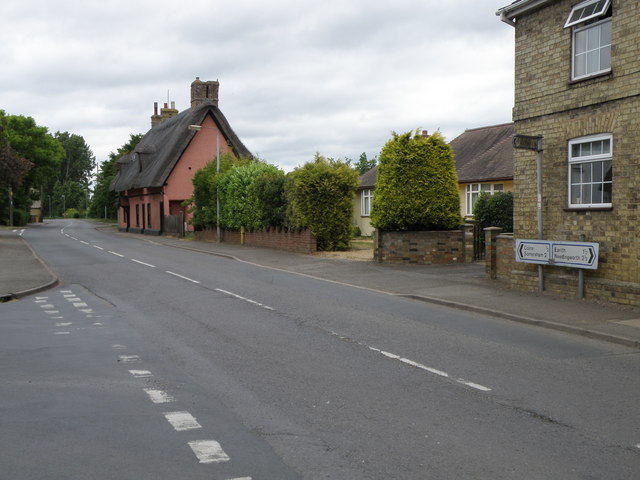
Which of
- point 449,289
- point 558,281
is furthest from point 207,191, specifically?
point 558,281

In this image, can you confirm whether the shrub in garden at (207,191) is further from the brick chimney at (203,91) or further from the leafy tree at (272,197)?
the brick chimney at (203,91)

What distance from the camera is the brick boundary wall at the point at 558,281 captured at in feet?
39.2

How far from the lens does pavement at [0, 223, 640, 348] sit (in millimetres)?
10359

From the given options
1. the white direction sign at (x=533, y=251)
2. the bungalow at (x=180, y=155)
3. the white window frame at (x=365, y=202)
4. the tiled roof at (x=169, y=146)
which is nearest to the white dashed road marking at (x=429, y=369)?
the white direction sign at (x=533, y=251)

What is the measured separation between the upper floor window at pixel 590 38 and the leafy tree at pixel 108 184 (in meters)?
58.3

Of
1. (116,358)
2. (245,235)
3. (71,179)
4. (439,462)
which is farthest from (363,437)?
(71,179)

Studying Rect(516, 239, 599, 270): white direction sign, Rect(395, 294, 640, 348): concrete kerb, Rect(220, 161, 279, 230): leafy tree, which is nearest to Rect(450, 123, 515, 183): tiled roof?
Rect(220, 161, 279, 230): leafy tree

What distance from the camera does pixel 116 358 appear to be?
804cm

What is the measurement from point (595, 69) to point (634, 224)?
3.23m

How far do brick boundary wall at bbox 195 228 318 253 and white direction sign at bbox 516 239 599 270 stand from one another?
40.8 feet

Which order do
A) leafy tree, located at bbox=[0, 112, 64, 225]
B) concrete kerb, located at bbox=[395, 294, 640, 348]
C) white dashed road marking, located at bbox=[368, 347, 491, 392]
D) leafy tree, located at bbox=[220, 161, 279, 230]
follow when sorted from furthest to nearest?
leafy tree, located at bbox=[0, 112, 64, 225] → leafy tree, located at bbox=[220, 161, 279, 230] → concrete kerb, located at bbox=[395, 294, 640, 348] → white dashed road marking, located at bbox=[368, 347, 491, 392]

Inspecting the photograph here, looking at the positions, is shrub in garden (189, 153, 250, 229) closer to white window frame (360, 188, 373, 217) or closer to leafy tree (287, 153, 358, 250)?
white window frame (360, 188, 373, 217)

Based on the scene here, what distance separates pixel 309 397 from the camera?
6.24m

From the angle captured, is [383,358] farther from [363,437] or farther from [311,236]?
[311,236]
